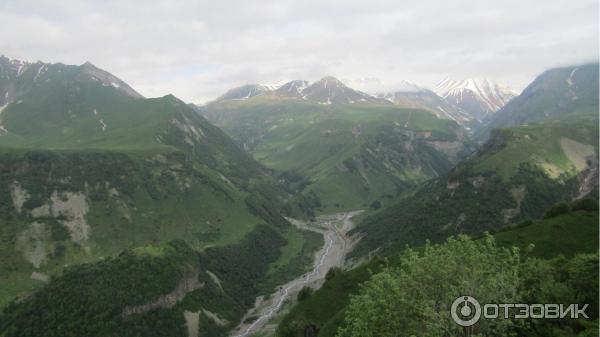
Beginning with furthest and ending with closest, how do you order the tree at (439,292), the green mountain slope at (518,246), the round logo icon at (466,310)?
1. the green mountain slope at (518,246)
2. the tree at (439,292)
3. the round logo icon at (466,310)

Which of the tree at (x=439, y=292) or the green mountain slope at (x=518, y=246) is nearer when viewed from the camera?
the tree at (x=439, y=292)

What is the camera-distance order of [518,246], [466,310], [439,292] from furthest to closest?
[518,246], [439,292], [466,310]

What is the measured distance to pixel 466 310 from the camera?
53.6 metres

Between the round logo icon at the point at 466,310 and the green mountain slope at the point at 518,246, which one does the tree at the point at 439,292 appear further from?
the green mountain slope at the point at 518,246

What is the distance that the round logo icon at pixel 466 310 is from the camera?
173 ft

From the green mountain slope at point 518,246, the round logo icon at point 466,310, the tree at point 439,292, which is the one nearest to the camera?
the round logo icon at point 466,310

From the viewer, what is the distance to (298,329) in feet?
Answer: 432

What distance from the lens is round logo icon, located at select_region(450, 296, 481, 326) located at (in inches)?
2080

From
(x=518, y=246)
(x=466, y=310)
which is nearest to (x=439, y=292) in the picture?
(x=466, y=310)

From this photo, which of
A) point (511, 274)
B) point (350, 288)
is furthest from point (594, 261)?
point (350, 288)

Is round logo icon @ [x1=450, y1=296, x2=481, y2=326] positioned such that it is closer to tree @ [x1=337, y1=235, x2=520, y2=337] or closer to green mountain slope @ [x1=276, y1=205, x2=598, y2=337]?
tree @ [x1=337, y1=235, x2=520, y2=337]

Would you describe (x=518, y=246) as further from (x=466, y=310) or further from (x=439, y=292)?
(x=466, y=310)

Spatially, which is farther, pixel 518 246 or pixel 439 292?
pixel 518 246

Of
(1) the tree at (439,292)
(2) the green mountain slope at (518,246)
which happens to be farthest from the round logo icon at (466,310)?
(2) the green mountain slope at (518,246)
